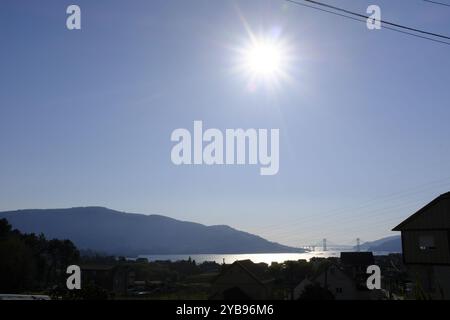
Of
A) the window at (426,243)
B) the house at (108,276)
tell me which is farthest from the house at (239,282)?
the house at (108,276)

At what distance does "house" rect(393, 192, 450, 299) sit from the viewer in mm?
38344

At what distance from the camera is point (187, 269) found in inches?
4825

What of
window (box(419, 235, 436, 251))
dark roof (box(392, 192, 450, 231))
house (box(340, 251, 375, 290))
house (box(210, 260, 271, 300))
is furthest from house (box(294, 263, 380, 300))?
house (box(340, 251, 375, 290))

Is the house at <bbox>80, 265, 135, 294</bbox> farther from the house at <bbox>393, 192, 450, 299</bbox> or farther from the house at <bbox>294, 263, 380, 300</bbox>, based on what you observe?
the house at <bbox>393, 192, 450, 299</bbox>

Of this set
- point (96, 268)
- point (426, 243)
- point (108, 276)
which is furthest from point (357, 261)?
point (426, 243)

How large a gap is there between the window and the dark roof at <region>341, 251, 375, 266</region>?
172ft

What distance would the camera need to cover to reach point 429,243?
4009 cm

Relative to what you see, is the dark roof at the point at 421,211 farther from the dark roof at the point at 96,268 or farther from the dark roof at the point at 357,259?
the dark roof at the point at 96,268

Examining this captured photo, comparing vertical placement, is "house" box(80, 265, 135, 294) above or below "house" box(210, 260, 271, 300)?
below

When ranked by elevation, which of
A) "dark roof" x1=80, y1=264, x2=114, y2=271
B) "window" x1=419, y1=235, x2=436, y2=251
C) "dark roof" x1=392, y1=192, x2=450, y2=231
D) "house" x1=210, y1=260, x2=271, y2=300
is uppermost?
"dark roof" x1=392, y1=192, x2=450, y2=231

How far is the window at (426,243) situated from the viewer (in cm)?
3989

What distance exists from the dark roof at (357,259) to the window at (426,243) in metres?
52.4
